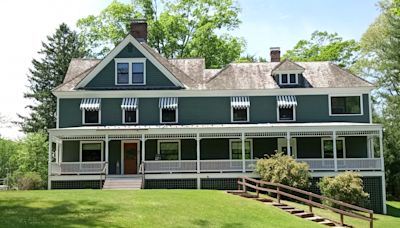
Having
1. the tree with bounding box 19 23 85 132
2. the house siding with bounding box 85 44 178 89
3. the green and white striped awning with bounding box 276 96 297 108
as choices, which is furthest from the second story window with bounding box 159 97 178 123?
the tree with bounding box 19 23 85 132

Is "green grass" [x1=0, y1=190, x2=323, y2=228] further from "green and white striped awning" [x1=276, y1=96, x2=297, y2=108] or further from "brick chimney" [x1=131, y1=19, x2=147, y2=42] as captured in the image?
"brick chimney" [x1=131, y1=19, x2=147, y2=42]

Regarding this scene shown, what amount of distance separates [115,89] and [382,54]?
25368 millimetres

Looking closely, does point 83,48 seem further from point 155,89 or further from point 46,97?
point 155,89

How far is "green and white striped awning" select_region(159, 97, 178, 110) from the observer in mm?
32750

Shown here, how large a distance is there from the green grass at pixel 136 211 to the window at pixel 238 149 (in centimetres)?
942

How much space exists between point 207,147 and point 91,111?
782 cm

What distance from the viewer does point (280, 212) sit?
21266 mm

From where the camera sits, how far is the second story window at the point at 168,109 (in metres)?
32.8

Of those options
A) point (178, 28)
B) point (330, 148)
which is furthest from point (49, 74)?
point (330, 148)

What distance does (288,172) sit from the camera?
26.9m

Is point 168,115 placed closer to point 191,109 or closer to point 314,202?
point 191,109

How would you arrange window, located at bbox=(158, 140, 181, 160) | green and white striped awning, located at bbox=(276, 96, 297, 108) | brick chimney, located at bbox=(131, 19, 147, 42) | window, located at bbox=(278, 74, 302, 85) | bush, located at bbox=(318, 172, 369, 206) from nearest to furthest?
bush, located at bbox=(318, 172, 369, 206)
window, located at bbox=(158, 140, 181, 160)
green and white striped awning, located at bbox=(276, 96, 297, 108)
window, located at bbox=(278, 74, 302, 85)
brick chimney, located at bbox=(131, 19, 147, 42)

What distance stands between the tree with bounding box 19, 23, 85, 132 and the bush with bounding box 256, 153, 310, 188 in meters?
36.9

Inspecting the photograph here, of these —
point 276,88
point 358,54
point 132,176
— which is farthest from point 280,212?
point 358,54
